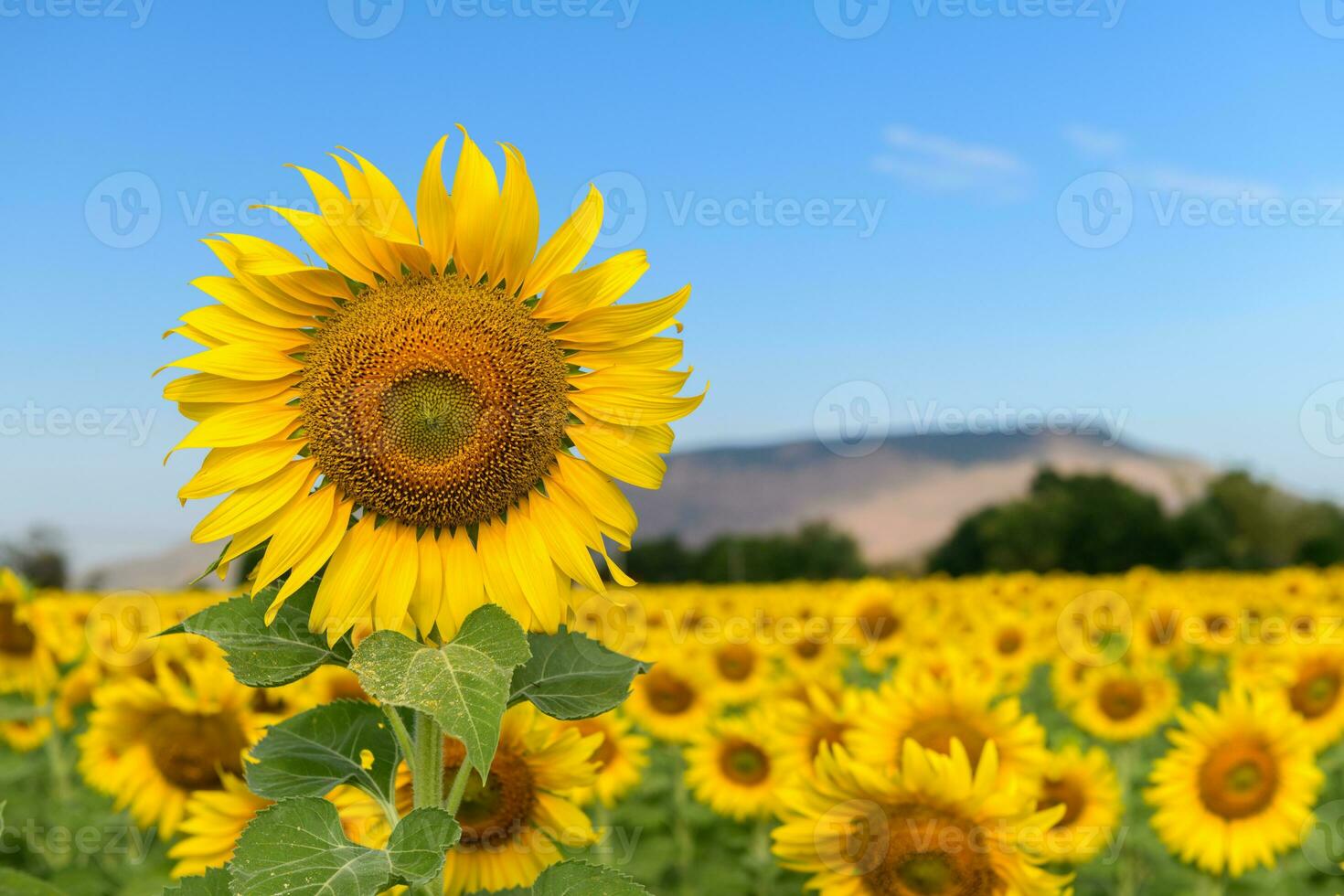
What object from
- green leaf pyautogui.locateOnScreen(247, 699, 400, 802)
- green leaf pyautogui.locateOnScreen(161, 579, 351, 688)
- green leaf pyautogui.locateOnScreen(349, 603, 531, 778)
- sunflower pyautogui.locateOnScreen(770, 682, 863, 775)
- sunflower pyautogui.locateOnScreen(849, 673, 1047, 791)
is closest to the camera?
green leaf pyautogui.locateOnScreen(349, 603, 531, 778)

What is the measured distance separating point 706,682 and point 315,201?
23.9 ft

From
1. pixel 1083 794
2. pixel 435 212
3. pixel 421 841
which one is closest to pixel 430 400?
pixel 435 212

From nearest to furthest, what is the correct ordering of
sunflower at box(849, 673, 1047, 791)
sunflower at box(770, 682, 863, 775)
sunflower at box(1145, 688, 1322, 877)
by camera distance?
sunflower at box(849, 673, 1047, 791) < sunflower at box(770, 682, 863, 775) < sunflower at box(1145, 688, 1322, 877)

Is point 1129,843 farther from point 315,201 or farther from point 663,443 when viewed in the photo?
point 315,201

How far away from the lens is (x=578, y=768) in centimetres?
309

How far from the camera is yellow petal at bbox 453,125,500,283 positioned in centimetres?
212

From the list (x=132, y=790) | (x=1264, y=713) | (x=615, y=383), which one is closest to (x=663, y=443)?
(x=615, y=383)

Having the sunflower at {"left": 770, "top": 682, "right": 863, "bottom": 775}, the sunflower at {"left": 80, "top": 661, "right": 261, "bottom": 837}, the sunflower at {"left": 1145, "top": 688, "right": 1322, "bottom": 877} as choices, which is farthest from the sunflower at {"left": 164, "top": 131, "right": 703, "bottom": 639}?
the sunflower at {"left": 1145, "top": 688, "right": 1322, "bottom": 877}

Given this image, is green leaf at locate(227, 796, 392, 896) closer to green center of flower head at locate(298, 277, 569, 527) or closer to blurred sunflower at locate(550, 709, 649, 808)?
green center of flower head at locate(298, 277, 569, 527)

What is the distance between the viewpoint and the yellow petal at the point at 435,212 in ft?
6.80

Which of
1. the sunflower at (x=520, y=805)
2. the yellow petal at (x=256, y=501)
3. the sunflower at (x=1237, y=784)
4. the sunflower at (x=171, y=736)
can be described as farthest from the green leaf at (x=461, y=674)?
the sunflower at (x=1237, y=784)

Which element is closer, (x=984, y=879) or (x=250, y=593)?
(x=250, y=593)

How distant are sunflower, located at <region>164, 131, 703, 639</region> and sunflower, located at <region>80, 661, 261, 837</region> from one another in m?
2.96

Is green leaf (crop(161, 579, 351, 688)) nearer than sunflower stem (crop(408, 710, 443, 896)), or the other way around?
green leaf (crop(161, 579, 351, 688))
